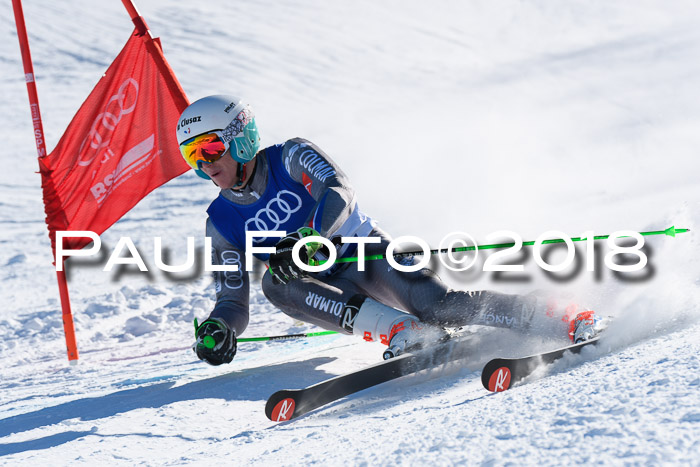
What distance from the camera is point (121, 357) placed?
5145mm

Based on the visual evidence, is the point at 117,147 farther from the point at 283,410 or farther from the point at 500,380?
the point at 500,380

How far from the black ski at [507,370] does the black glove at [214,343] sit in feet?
5.20

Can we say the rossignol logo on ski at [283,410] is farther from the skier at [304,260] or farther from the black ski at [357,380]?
the skier at [304,260]

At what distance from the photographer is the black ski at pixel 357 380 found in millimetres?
2713

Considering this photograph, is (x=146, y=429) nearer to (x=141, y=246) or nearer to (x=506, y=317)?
(x=506, y=317)

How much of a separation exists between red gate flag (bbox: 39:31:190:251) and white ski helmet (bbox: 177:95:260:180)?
6.58 ft

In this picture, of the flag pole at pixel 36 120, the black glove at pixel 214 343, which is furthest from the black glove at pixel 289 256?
the flag pole at pixel 36 120

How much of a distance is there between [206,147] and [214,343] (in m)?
0.98

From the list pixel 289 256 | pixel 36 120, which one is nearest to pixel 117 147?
pixel 36 120

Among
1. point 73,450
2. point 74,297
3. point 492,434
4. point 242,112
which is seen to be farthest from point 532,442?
point 74,297

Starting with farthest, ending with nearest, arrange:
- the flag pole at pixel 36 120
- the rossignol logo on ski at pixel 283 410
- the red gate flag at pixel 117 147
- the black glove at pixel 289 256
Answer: the red gate flag at pixel 117 147
the flag pole at pixel 36 120
the black glove at pixel 289 256
the rossignol logo on ski at pixel 283 410

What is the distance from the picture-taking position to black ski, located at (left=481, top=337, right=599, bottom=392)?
2.36 metres

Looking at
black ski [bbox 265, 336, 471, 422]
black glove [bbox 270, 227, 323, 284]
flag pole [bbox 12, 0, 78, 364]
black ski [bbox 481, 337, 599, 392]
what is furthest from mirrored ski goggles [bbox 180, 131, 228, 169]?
flag pole [bbox 12, 0, 78, 364]

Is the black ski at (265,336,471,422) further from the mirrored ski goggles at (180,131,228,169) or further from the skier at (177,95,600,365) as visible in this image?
the mirrored ski goggles at (180,131,228,169)
